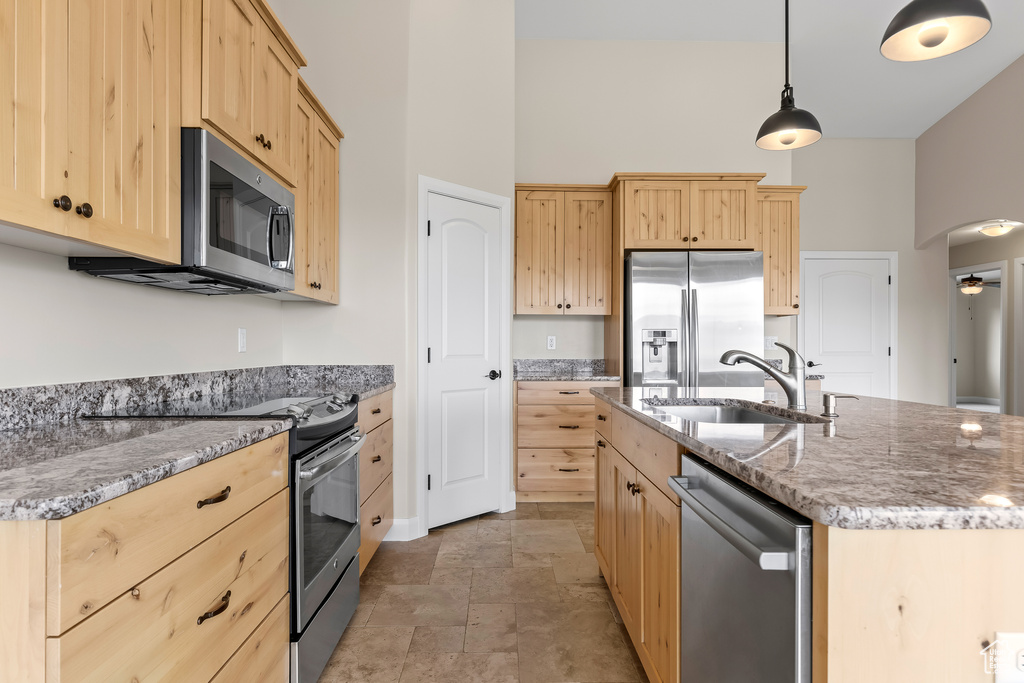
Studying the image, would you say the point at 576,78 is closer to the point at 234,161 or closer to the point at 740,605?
the point at 234,161

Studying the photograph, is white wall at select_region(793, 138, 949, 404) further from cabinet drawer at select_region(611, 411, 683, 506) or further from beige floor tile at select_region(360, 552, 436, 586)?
beige floor tile at select_region(360, 552, 436, 586)

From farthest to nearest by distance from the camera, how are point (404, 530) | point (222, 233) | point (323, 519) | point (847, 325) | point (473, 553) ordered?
1. point (847, 325)
2. point (404, 530)
3. point (473, 553)
4. point (323, 519)
5. point (222, 233)

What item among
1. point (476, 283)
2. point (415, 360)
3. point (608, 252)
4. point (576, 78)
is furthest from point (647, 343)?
point (576, 78)

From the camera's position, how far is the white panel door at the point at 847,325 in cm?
531

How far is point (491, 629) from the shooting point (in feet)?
6.68

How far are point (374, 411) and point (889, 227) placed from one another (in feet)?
A: 18.7

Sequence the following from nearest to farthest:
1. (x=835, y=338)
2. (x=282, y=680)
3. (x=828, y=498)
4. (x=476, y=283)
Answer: (x=828, y=498) → (x=282, y=680) → (x=476, y=283) → (x=835, y=338)

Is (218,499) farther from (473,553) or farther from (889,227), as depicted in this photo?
(889,227)

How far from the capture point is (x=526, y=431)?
370 cm

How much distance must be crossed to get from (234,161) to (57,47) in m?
0.66

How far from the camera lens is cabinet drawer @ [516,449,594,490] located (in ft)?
12.2

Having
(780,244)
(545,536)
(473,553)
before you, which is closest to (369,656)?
(473,553)

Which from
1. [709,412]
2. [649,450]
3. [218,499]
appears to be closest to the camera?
[218,499]

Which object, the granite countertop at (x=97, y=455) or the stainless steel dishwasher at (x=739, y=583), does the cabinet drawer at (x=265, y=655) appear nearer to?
the granite countertop at (x=97, y=455)
